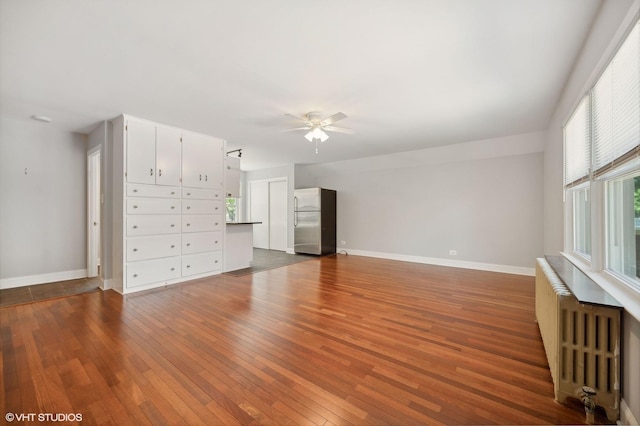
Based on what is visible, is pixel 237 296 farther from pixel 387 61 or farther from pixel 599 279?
pixel 599 279

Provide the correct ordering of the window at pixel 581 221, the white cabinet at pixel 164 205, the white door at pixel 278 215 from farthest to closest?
the white door at pixel 278 215
the white cabinet at pixel 164 205
the window at pixel 581 221

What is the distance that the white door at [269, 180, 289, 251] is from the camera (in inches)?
314

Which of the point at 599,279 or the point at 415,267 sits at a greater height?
the point at 599,279

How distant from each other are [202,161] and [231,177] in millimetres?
673

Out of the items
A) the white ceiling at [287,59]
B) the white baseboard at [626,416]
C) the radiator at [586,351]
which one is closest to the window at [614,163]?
the radiator at [586,351]

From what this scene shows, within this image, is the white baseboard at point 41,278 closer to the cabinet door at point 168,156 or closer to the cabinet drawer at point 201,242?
the cabinet drawer at point 201,242

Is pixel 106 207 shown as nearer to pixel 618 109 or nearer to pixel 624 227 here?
pixel 618 109

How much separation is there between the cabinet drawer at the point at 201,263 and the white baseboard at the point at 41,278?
194 cm

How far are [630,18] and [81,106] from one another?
5.25m

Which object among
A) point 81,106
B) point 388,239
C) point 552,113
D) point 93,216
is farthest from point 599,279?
point 93,216

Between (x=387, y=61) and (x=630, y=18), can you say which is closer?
(x=630, y=18)

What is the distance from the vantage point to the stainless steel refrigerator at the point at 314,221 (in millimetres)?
7008

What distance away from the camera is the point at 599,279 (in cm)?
182

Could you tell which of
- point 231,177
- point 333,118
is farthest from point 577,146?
point 231,177
